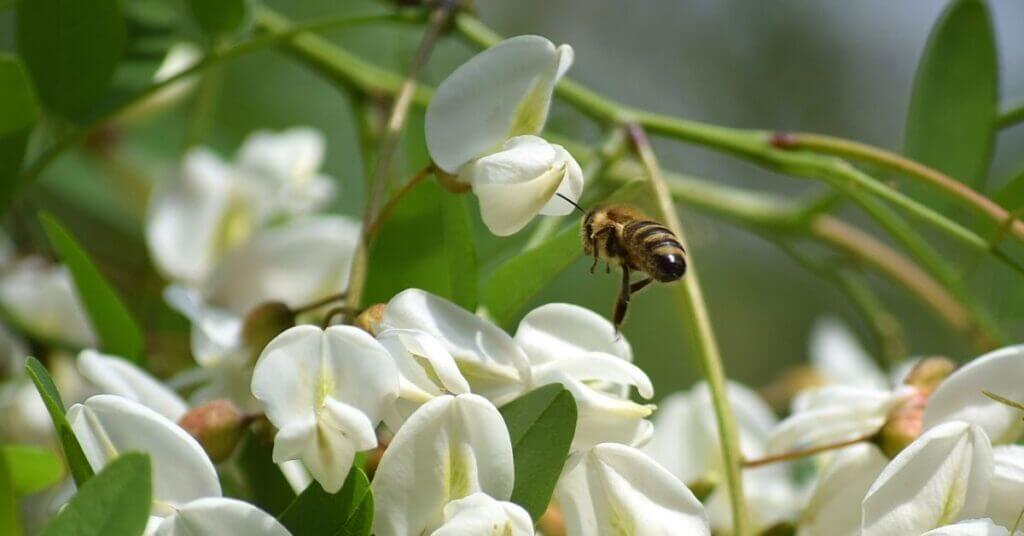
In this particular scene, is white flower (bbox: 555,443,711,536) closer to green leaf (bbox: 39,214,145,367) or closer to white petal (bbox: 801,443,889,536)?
white petal (bbox: 801,443,889,536)

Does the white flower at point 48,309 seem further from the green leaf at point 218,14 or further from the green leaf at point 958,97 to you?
the green leaf at point 958,97

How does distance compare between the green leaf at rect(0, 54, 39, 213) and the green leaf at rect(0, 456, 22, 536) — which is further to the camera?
the green leaf at rect(0, 54, 39, 213)

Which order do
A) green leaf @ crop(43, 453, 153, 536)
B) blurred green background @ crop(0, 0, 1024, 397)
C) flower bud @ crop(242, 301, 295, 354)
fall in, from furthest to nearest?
blurred green background @ crop(0, 0, 1024, 397)
flower bud @ crop(242, 301, 295, 354)
green leaf @ crop(43, 453, 153, 536)

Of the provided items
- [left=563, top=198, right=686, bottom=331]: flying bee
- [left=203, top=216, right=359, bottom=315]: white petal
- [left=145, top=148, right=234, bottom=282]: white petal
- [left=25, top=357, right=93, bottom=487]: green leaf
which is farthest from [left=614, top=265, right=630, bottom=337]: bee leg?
[left=145, top=148, right=234, bottom=282]: white petal

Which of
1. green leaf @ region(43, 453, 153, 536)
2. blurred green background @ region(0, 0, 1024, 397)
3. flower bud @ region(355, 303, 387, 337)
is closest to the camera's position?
green leaf @ region(43, 453, 153, 536)

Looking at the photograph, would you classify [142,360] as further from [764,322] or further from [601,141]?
[764,322]

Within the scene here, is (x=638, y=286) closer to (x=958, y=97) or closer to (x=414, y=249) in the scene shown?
(x=414, y=249)
